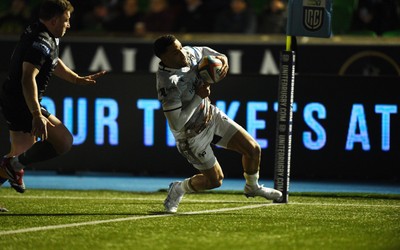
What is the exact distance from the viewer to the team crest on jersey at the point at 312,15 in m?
10.6

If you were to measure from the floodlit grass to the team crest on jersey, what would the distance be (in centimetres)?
183

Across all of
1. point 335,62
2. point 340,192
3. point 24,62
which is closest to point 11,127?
point 24,62

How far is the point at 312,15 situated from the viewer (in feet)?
34.9

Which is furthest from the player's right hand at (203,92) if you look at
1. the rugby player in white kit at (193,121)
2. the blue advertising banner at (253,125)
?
the blue advertising banner at (253,125)

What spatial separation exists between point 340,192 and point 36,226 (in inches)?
197

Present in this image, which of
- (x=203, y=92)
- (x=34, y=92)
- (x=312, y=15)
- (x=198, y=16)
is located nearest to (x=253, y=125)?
(x=312, y=15)

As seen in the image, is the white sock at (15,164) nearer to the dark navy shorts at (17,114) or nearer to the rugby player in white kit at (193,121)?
the dark navy shorts at (17,114)

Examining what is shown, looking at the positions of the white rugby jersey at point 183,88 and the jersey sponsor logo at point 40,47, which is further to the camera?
the white rugby jersey at point 183,88

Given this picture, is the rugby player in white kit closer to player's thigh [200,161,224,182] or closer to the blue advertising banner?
player's thigh [200,161,224,182]

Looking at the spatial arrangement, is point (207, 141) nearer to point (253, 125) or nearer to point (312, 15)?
point (312, 15)

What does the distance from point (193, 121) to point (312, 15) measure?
1846mm

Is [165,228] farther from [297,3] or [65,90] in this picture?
[65,90]

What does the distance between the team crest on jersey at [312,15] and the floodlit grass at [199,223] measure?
183 centimetres

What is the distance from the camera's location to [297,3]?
35.0 ft
